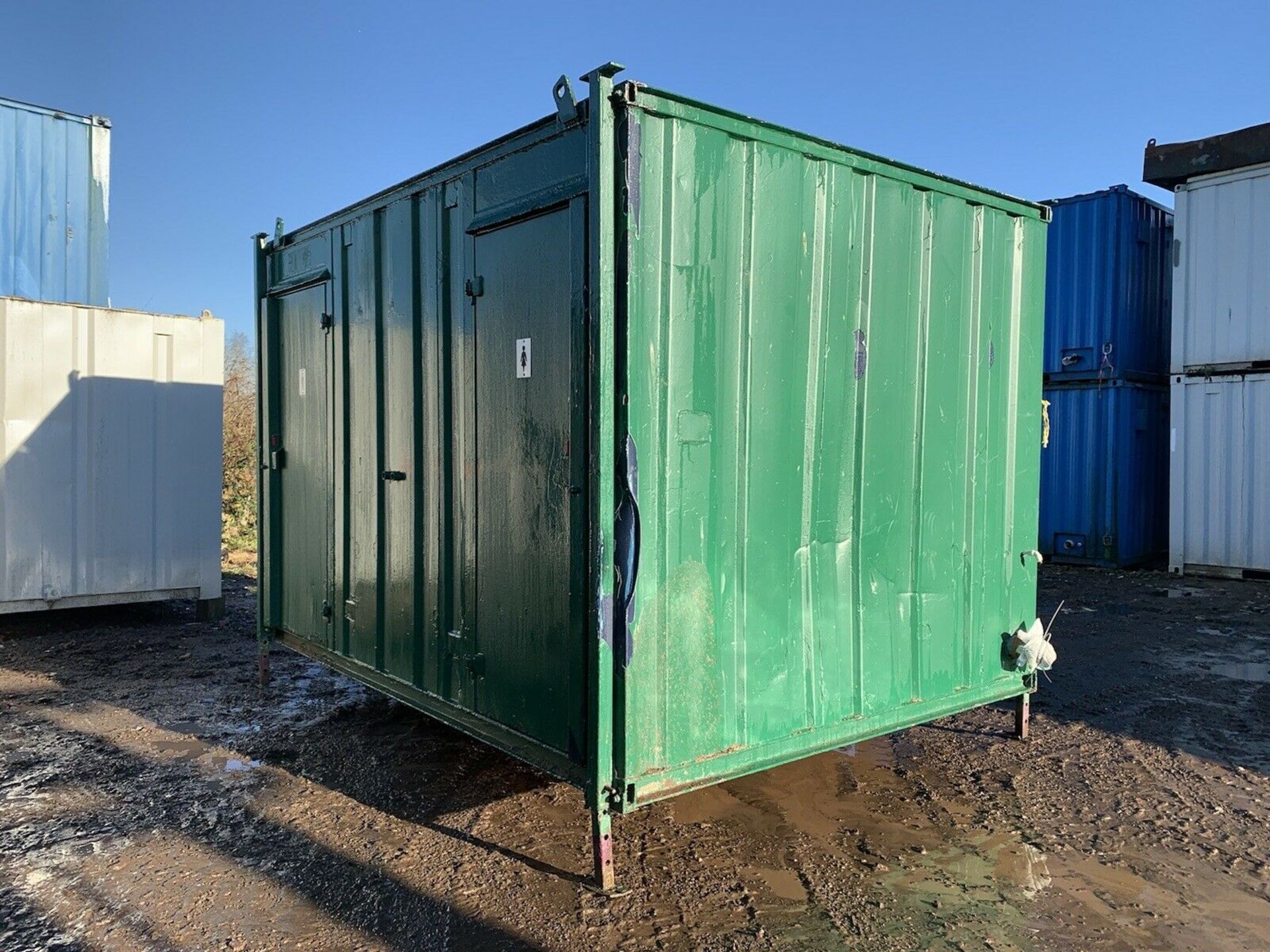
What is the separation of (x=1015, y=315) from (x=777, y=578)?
2006 millimetres

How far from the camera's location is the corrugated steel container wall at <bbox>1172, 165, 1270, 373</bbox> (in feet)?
31.9

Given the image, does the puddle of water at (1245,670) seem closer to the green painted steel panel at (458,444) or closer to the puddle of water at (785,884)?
the puddle of water at (785,884)

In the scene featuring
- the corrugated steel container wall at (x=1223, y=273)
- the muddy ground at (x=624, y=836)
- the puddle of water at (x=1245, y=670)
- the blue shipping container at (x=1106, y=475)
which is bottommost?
the muddy ground at (x=624, y=836)

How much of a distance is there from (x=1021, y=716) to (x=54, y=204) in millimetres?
10760

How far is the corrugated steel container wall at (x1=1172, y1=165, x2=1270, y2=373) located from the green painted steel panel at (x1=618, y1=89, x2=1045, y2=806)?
716 cm

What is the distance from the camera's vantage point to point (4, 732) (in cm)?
495

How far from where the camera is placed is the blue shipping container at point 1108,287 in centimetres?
1090

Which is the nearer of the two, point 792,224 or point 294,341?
point 792,224

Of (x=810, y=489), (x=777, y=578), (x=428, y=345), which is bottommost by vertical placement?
(x=777, y=578)

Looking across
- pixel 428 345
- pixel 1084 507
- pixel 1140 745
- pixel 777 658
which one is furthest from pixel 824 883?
pixel 1084 507

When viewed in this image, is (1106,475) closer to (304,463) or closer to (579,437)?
(304,463)

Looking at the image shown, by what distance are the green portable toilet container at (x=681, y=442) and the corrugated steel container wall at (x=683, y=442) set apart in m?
0.01

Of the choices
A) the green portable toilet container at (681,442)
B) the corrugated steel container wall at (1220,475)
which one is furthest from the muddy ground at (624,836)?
the corrugated steel container wall at (1220,475)

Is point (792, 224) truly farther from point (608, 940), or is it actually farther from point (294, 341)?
point (294, 341)
